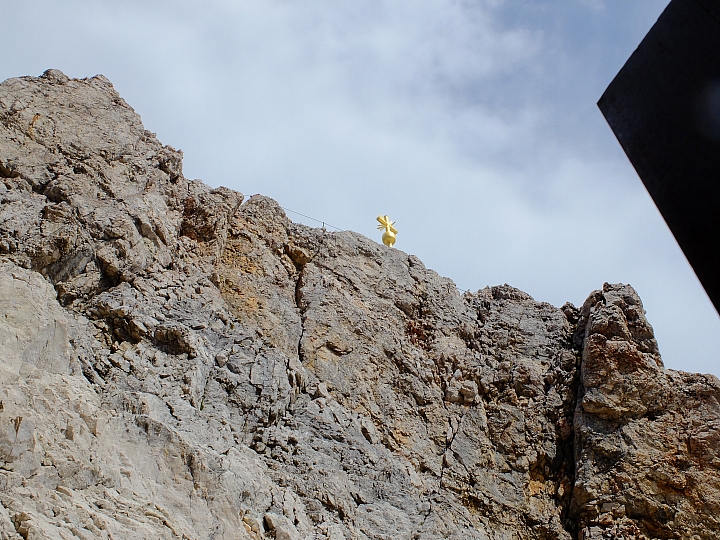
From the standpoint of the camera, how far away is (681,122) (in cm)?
167

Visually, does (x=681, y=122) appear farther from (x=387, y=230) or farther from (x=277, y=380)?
(x=387, y=230)

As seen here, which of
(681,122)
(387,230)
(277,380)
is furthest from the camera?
(387,230)

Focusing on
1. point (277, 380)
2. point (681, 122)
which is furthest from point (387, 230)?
point (681, 122)

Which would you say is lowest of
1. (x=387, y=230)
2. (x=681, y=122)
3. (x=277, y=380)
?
(x=681, y=122)

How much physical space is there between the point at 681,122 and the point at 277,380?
10640 millimetres

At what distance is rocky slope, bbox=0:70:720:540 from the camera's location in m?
8.41

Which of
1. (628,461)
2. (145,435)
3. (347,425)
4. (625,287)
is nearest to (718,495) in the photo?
(628,461)

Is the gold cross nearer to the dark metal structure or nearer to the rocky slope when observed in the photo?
the rocky slope

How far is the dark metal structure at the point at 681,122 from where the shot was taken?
157cm

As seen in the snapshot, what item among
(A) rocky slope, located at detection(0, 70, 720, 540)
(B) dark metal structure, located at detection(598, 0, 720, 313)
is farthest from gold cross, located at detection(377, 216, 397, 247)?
(B) dark metal structure, located at detection(598, 0, 720, 313)

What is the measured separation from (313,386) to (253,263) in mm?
3370

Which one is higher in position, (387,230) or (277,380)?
(387,230)

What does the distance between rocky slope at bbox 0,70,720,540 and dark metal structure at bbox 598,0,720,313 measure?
654 centimetres

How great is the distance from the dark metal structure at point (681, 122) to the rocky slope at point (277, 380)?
21.5 feet
